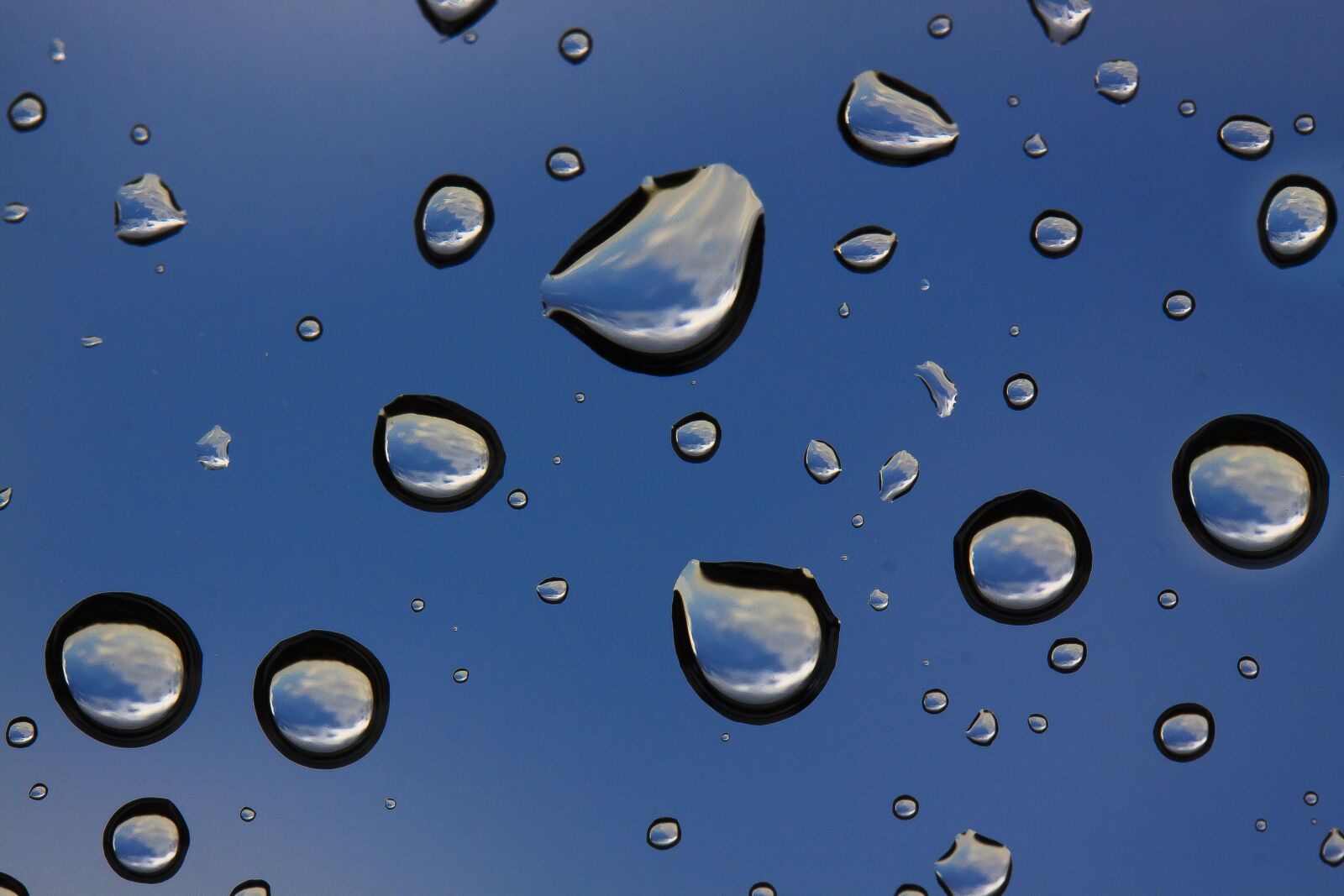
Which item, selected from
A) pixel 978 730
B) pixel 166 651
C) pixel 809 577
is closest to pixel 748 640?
pixel 809 577

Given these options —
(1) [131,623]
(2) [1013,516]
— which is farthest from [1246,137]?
(1) [131,623]

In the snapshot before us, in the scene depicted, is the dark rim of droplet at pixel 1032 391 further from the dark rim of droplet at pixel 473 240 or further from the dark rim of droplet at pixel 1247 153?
the dark rim of droplet at pixel 473 240

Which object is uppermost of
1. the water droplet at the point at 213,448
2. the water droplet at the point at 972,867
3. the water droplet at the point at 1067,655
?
the water droplet at the point at 213,448

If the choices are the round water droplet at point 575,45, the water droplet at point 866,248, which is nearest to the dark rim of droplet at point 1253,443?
the water droplet at point 866,248

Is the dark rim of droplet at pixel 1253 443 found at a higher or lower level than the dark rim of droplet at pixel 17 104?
lower

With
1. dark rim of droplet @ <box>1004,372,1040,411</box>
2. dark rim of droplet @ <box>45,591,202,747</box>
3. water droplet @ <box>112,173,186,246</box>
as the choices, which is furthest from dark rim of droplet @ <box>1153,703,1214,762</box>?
water droplet @ <box>112,173,186,246</box>

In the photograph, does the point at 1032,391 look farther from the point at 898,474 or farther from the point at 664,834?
the point at 664,834
